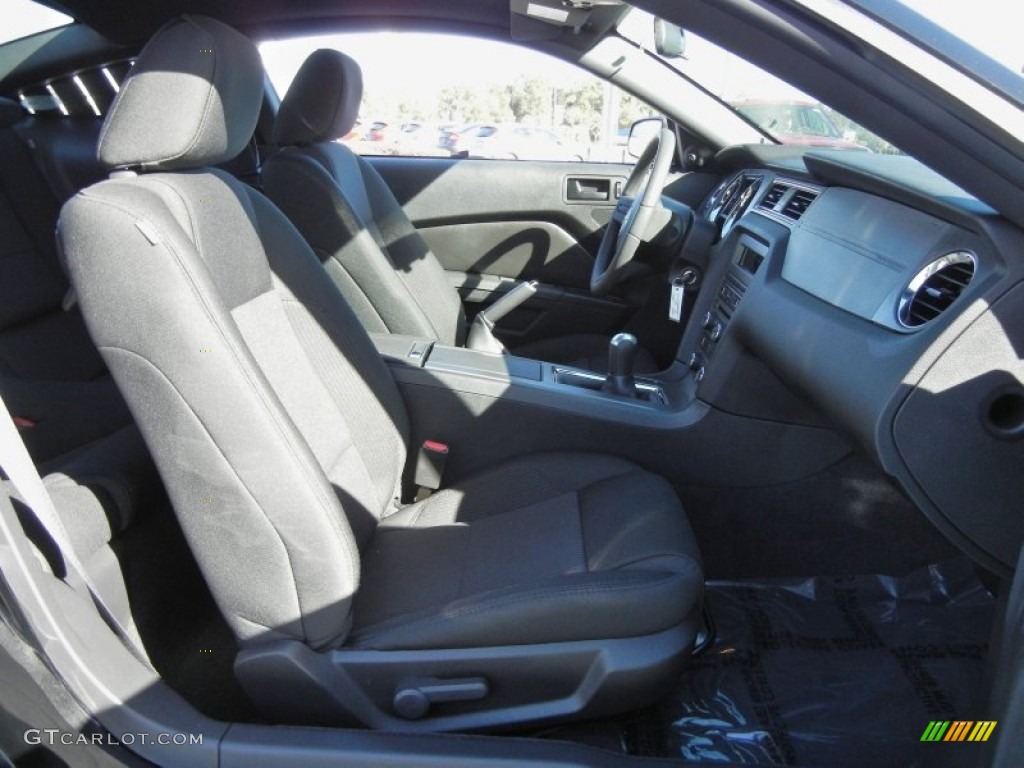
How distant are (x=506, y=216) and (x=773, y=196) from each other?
1367 mm

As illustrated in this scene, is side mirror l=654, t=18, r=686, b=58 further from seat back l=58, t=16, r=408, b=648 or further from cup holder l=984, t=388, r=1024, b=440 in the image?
cup holder l=984, t=388, r=1024, b=440

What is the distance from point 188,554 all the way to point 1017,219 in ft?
4.83

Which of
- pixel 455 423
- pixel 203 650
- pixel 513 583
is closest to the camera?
pixel 513 583

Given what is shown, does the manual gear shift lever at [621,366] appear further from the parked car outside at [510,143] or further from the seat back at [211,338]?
the parked car outside at [510,143]

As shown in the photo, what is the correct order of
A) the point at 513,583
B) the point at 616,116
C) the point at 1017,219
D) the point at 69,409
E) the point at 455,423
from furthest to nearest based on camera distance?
the point at 616,116, the point at 455,423, the point at 69,409, the point at 513,583, the point at 1017,219

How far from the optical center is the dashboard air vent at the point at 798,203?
1.74m

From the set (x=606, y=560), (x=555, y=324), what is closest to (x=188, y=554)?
(x=606, y=560)

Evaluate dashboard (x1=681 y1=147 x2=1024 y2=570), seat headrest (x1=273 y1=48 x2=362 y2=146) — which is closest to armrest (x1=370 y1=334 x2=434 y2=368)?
seat headrest (x1=273 y1=48 x2=362 y2=146)

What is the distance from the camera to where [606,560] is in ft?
4.67

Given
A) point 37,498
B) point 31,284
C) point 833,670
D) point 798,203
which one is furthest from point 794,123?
point 31,284

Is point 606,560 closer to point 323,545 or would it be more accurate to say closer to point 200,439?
point 323,545

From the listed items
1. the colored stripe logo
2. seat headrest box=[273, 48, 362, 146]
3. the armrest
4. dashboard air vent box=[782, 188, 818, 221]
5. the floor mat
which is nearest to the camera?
the colored stripe logo

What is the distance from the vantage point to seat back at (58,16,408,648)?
105cm

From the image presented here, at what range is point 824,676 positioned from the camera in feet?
5.16
